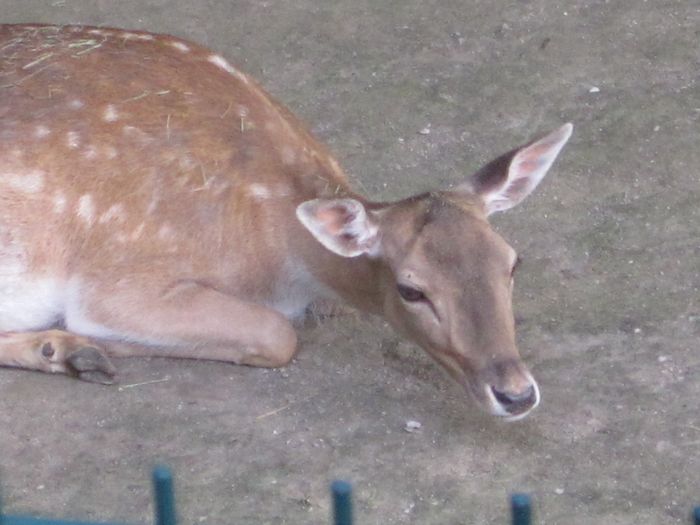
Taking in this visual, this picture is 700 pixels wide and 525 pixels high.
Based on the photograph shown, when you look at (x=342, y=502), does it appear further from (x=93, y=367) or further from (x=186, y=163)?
(x=186, y=163)

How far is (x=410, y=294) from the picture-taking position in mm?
5973

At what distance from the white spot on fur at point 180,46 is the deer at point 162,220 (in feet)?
1.02

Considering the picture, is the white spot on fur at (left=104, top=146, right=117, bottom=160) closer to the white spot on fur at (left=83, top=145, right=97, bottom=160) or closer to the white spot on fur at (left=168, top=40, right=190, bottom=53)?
the white spot on fur at (left=83, top=145, right=97, bottom=160)

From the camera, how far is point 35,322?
6.68 meters

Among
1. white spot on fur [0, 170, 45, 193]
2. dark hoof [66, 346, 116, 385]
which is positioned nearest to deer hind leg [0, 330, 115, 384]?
dark hoof [66, 346, 116, 385]

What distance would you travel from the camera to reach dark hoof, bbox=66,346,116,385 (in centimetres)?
627

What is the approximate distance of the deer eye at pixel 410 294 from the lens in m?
5.93

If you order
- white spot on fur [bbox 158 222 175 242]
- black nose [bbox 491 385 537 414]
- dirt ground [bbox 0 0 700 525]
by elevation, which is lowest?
dirt ground [bbox 0 0 700 525]

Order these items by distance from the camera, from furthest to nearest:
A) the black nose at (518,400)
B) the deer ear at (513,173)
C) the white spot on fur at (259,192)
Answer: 1. the white spot on fur at (259,192)
2. the deer ear at (513,173)
3. the black nose at (518,400)

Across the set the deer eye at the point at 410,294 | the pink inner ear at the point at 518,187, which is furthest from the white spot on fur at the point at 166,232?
the pink inner ear at the point at 518,187

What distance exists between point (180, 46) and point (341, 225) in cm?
163

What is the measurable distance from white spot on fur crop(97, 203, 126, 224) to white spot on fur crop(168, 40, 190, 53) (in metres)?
1.00

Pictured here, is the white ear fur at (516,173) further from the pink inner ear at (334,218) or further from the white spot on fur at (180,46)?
the white spot on fur at (180,46)

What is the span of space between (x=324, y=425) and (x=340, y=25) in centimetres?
387
